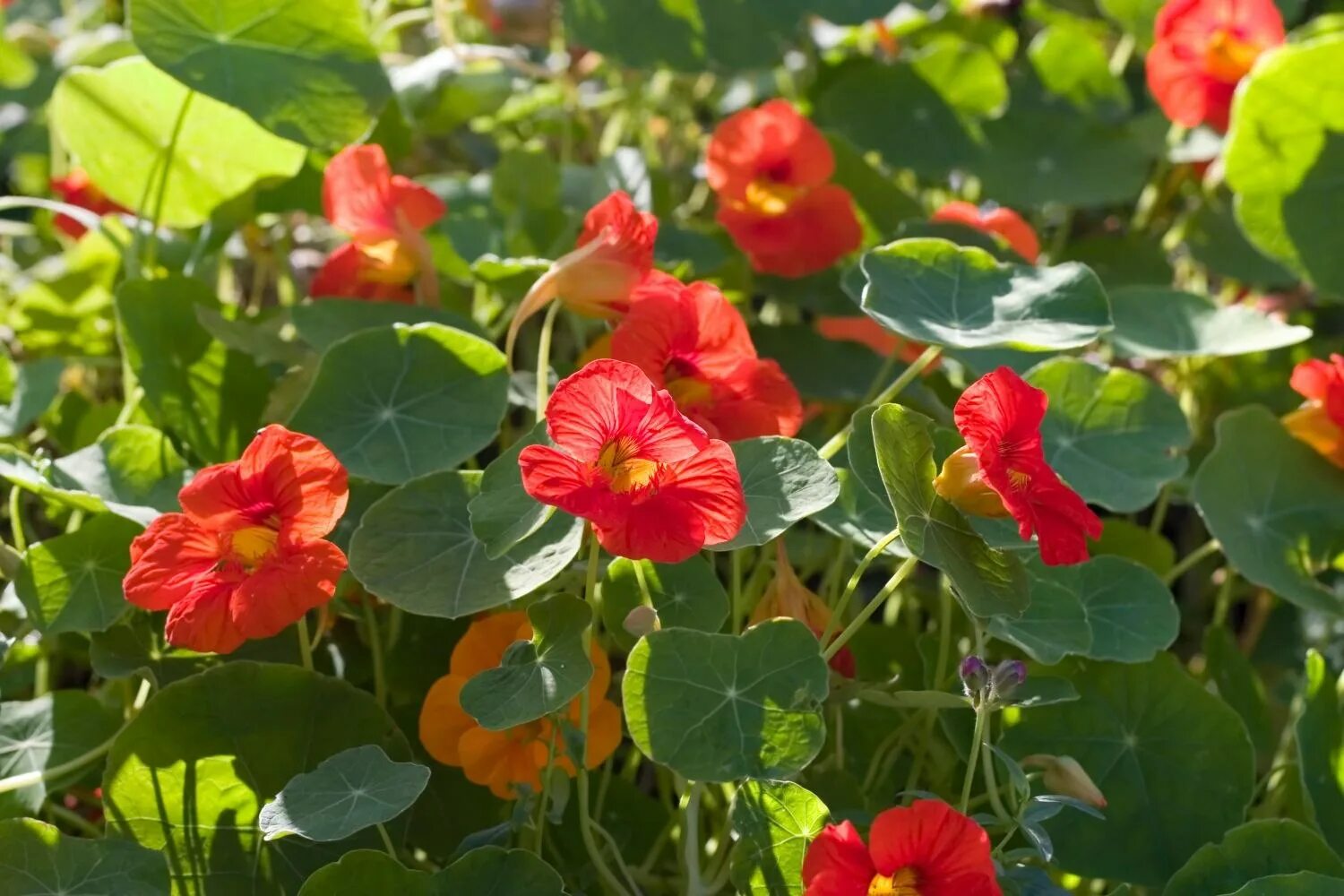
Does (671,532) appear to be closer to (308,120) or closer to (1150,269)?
(308,120)

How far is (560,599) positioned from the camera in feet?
2.38

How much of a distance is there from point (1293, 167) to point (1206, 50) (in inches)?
5.5

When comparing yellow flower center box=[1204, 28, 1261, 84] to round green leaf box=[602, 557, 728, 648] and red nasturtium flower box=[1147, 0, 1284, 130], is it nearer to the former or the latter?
red nasturtium flower box=[1147, 0, 1284, 130]

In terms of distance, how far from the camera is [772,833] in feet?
2.25

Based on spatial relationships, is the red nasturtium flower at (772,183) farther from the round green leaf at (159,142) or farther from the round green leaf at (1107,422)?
the round green leaf at (159,142)

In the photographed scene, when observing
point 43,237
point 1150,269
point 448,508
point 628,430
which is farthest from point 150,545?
point 1150,269

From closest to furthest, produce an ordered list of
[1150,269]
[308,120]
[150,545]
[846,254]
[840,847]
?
[840,847] < [150,545] < [308,120] < [846,254] < [1150,269]

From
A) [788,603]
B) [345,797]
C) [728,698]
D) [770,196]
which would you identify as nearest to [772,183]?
[770,196]

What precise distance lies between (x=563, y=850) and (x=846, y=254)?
62 cm

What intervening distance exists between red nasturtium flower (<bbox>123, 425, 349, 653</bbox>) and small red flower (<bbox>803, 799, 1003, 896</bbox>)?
0.30m

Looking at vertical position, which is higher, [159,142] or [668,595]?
[159,142]

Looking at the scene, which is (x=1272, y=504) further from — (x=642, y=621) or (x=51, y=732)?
(x=51, y=732)

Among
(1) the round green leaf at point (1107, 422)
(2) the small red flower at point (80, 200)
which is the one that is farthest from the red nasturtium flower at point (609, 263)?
(2) the small red flower at point (80, 200)

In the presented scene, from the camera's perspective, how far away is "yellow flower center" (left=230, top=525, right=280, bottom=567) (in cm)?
73
